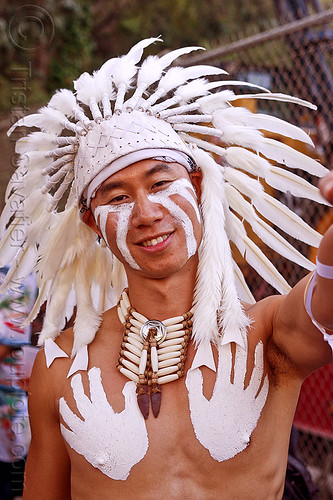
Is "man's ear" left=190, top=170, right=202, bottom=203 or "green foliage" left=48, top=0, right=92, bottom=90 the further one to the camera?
"green foliage" left=48, top=0, right=92, bottom=90

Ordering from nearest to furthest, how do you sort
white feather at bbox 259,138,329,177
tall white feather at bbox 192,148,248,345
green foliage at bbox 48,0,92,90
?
tall white feather at bbox 192,148,248,345
white feather at bbox 259,138,329,177
green foliage at bbox 48,0,92,90

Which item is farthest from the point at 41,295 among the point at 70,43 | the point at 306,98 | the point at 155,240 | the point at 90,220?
the point at 70,43

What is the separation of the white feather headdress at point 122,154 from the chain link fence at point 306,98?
113 centimetres

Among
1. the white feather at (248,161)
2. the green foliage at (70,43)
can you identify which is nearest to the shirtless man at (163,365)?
the white feather at (248,161)

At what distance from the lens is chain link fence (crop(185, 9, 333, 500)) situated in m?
3.49

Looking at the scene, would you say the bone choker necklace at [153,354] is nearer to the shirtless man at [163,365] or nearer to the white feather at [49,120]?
the shirtless man at [163,365]

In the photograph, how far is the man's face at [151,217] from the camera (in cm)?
197

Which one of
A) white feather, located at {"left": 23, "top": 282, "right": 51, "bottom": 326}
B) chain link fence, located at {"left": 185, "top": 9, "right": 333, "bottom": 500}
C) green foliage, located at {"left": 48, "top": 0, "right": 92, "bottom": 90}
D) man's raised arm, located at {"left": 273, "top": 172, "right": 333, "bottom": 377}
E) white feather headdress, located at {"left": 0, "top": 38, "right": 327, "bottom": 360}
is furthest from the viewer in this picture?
green foliage, located at {"left": 48, "top": 0, "right": 92, "bottom": 90}

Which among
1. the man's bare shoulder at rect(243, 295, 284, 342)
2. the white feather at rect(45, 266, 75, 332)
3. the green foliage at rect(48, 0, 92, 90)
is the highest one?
the green foliage at rect(48, 0, 92, 90)

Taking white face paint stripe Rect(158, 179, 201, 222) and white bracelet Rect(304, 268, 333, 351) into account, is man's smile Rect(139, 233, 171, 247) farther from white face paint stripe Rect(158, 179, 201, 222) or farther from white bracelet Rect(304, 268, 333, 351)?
white bracelet Rect(304, 268, 333, 351)

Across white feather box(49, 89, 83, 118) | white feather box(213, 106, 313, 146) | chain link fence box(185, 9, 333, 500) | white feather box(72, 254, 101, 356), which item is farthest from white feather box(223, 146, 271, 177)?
chain link fence box(185, 9, 333, 500)

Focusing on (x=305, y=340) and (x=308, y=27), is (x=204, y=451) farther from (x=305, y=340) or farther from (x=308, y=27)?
(x=308, y=27)

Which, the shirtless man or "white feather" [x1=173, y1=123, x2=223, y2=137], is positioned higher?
"white feather" [x1=173, y1=123, x2=223, y2=137]

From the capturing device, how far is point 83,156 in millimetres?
2135
